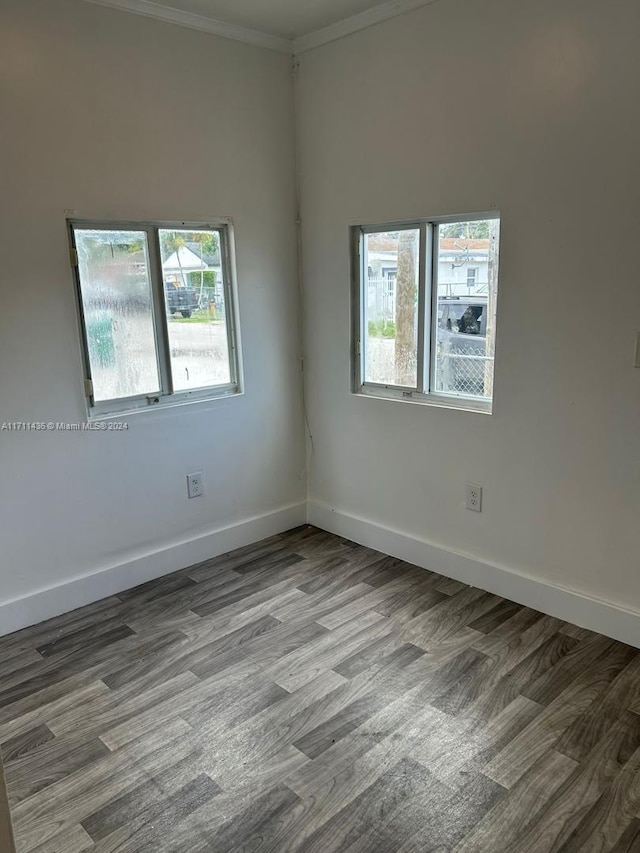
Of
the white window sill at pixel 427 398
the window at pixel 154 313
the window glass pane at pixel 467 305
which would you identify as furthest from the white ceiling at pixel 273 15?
the white window sill at pixel 427 398

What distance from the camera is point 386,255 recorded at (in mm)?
3219

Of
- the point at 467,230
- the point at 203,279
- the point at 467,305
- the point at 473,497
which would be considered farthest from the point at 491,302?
the point at 203,279

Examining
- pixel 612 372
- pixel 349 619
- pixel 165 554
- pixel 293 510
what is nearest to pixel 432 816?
pixel 349 619

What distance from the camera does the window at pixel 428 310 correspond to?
2.86m

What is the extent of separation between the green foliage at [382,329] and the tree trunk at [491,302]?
565 millimetres

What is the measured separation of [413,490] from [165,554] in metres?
1.34

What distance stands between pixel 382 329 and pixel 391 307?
5.2 inches

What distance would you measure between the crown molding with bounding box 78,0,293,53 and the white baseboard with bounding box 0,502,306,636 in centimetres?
253

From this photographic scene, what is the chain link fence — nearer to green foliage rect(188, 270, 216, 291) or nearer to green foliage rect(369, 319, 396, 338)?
green foliage rect(369, 319, 396, 338)

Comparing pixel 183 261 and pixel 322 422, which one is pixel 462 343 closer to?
pixel 322 422

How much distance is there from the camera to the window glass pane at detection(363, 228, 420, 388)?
3.13 m

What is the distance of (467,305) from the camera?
115 inches

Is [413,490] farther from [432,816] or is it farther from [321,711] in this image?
[432,816]

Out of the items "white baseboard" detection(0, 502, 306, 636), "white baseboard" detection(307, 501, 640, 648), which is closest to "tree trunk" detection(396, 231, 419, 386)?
"white baseboard" detection(307, 501, 640, 648)
